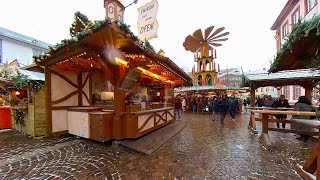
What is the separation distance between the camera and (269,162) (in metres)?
4.34

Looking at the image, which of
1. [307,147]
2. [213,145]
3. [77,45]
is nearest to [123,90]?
[77,45]

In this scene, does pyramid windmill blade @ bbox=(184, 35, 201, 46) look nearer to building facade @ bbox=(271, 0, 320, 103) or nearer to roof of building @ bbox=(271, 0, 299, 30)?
building facade @ bbox=(271, 0, 320, 103)

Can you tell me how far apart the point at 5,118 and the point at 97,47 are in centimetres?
813

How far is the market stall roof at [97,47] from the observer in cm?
459

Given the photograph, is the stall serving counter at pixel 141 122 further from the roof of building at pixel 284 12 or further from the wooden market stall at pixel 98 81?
the roof of building at pixel 284 12

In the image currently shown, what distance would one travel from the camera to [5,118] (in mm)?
9305

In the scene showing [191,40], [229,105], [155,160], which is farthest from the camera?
[191,40]

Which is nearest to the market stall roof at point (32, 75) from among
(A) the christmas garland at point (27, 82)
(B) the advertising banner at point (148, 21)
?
(A) the christmas garland at point (27, 82)

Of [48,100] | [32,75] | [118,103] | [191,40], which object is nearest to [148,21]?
[118,103]

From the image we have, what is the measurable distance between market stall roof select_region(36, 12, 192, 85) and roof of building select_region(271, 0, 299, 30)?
59.2 feet

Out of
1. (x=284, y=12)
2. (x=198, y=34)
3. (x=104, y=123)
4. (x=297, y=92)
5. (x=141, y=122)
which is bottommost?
(x=141, y=122)

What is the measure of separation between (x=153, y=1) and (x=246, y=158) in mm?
5360

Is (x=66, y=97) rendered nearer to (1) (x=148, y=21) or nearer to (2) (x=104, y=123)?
(2) (x=104, y=123)

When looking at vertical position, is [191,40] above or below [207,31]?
below
